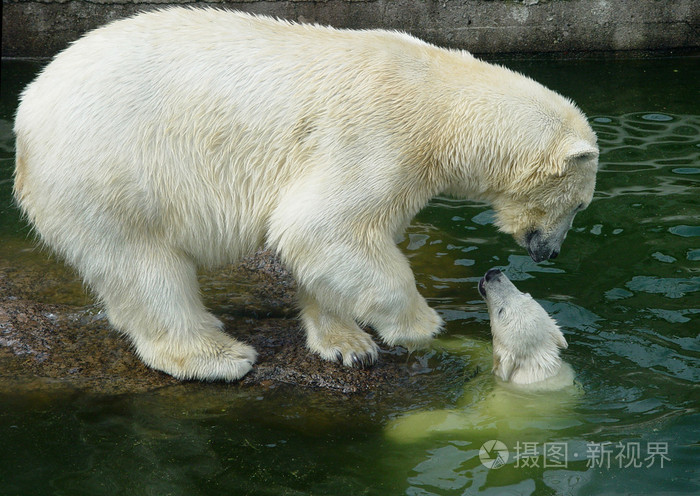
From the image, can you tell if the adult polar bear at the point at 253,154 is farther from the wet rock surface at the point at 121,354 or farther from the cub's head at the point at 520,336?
the cub's head at the point at 520,336

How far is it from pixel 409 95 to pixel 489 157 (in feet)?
1.66

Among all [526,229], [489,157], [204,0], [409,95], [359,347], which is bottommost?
[359,347]

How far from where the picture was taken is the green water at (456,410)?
3.61 meters

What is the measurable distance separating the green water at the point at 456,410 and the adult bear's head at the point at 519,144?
0.96m

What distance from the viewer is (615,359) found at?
179 inches

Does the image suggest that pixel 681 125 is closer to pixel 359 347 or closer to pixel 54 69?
pixel 359 347

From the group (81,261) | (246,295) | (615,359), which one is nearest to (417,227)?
(246,295)

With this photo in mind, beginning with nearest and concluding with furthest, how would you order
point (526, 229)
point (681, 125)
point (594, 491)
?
1. point (594, 491)
2. point (526, 229)
3. point (681, 125)

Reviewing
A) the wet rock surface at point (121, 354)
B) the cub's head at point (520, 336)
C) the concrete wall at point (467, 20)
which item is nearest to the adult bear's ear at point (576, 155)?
the cub's head at point (520, 336)

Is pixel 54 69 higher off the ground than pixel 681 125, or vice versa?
pixel 54 69

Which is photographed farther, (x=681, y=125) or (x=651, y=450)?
(x=681, y=125)

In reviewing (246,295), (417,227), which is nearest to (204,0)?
(417,227)

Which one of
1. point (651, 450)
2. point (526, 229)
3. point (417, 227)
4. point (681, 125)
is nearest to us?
point (651, 450)

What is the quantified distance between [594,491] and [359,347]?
4.66 ft
